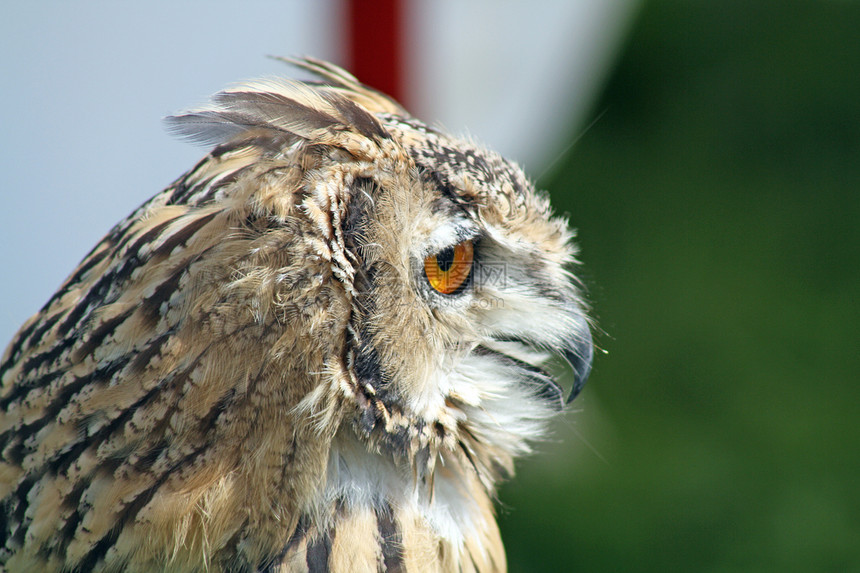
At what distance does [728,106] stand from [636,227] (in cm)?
111

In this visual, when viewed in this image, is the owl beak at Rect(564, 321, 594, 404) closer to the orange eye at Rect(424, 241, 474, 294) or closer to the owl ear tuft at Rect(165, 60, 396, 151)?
the orange eye at Rect(424, 241, 474, 294)

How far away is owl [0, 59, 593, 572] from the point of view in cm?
106

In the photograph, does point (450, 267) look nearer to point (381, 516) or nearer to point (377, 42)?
point (381, 516)

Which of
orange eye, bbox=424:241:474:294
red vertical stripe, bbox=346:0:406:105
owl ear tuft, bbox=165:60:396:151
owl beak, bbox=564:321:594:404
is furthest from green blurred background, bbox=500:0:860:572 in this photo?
owl ear tuft, bbox=165:60:396:151

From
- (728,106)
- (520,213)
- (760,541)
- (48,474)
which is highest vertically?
(728,106)

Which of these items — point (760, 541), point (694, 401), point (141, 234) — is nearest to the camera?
point (141, 234)

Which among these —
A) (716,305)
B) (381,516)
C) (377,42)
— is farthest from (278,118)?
(716,305)

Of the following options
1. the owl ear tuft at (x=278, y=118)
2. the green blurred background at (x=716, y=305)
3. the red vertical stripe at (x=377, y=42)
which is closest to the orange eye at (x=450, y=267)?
the owl ear tuft at (x=278, y=118)

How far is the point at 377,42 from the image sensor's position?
14.2 feet

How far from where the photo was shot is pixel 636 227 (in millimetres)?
4633

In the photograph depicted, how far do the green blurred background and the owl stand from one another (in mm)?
1534

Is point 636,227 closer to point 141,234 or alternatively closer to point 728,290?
point 728,290

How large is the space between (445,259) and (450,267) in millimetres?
19

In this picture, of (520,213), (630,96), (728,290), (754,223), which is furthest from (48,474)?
(630,96)
